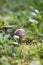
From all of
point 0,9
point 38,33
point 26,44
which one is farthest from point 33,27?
point 0,9

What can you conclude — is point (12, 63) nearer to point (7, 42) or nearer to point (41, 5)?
point (7, 42)

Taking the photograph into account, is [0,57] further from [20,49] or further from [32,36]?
[32,36]

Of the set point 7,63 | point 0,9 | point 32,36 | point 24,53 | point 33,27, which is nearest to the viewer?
point 7,63

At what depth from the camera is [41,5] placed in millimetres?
4078

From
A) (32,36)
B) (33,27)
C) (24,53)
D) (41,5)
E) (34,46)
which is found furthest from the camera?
(41,5)

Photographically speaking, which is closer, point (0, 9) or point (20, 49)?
point (20, 49)

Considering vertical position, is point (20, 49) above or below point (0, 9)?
below

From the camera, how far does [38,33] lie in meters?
2.86

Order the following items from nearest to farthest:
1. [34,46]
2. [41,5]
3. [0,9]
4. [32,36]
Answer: [34,46] < [32,36] < [41,5] < [0,9]

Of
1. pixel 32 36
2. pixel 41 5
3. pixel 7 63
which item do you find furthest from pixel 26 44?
pixel 41 5

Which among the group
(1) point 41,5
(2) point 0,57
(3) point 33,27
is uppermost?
(1) point 41,5

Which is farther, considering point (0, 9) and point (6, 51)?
point (0, 9)

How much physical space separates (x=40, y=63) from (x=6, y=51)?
376 mm

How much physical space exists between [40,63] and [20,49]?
30 centimetres
